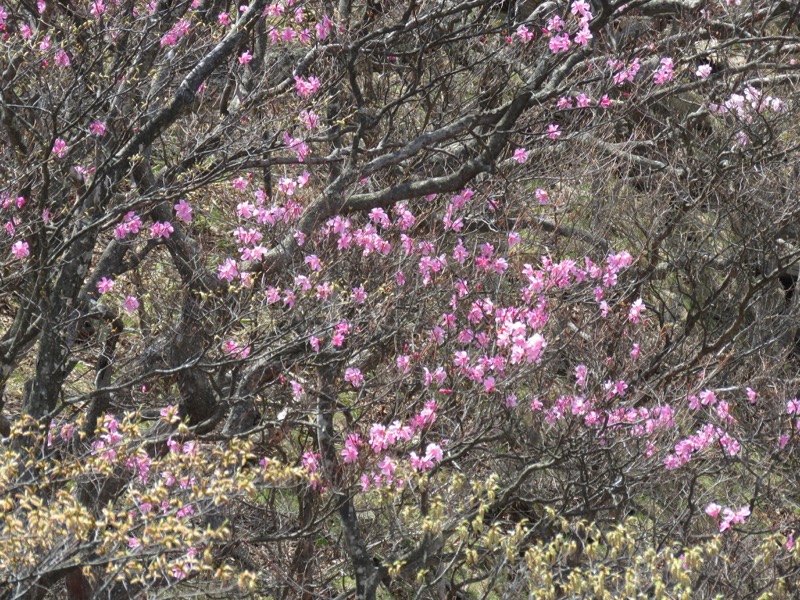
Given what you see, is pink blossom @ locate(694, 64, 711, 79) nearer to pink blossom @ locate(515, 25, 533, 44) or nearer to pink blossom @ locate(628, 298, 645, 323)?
pink blossom @ locate(515, 25, 533, 44)

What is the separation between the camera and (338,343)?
6152 millimetres

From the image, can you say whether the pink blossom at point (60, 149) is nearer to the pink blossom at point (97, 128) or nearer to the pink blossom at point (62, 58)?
the pink blossom at point (97, 128)

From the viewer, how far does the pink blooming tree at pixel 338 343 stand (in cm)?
539

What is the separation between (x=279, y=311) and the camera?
21.5 ft

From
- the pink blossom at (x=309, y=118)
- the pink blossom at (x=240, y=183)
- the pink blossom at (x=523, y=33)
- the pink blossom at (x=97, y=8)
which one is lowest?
the pink blossom at (x=240, y=183)

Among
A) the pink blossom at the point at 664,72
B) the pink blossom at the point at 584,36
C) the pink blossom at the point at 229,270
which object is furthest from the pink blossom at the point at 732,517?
the pink blossom at the point at 664,72

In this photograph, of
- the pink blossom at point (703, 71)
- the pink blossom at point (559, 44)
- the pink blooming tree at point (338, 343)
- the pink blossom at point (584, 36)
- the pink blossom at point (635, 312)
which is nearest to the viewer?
the pink blooming tree at point (338, 343)

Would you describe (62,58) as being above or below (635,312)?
above

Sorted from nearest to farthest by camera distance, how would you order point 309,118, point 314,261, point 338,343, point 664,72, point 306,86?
point 338,343 < point 314,261 < point 309,118 < point 306,86 < point 664,72

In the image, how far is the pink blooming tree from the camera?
5391 mm

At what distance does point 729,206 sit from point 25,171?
6519 mm

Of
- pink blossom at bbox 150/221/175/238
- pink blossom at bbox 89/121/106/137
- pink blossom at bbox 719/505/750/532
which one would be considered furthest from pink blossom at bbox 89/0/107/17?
pink blossom at bbox 719/505/750/532

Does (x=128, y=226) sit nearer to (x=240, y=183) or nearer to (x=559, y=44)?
(x=240, y=183)

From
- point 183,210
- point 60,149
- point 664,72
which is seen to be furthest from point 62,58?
point 664,72
